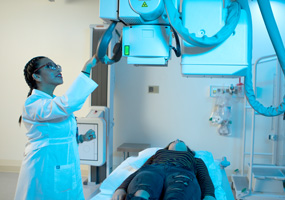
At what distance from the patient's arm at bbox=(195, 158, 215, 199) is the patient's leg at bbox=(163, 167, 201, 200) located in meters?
0.14

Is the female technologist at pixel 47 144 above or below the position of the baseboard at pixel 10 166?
above

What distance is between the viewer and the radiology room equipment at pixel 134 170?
1811 mm

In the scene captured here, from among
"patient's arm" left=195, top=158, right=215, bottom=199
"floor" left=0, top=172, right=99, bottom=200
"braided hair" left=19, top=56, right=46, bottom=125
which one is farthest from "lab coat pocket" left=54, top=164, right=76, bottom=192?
"floor" left=0, top=172, right=99, bottom=200

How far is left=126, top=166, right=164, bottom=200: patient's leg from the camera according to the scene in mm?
1388

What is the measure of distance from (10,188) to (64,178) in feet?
6.78

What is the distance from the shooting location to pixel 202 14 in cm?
85

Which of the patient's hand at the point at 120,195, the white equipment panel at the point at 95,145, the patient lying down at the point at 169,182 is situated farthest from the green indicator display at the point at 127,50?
the white equipment panel at the point at 95,145

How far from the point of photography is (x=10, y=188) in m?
3.10

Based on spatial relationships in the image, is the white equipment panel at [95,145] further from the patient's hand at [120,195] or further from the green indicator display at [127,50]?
the green indicator display at [127,50]

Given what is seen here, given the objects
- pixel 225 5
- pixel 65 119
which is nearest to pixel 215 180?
pixel 65 119

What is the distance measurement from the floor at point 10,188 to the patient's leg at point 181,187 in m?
1.43

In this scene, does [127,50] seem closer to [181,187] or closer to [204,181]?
[181,187]

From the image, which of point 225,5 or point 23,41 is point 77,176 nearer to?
point 225,5

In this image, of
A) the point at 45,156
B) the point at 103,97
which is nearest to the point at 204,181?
the point at 45,156
